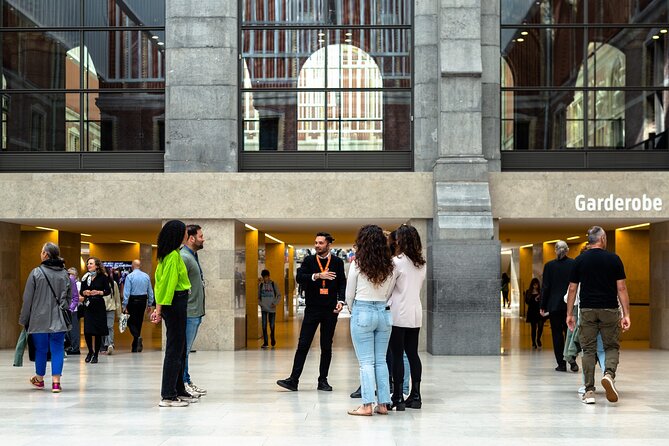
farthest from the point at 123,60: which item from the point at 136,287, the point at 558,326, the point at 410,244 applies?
the point at 410,244

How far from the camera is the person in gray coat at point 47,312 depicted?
1240cm

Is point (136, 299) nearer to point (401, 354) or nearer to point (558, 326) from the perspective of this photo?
point (558, 326)

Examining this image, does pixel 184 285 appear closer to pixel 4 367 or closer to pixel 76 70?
pixel 4 367

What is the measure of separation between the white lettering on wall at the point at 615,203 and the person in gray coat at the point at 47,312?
10740 millimetres

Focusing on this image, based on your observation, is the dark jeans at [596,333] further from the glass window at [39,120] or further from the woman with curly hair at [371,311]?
the glass window at [39,120]

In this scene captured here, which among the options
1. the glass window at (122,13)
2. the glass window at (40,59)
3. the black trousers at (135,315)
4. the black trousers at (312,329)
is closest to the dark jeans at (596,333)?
the black trousers at (312,329)

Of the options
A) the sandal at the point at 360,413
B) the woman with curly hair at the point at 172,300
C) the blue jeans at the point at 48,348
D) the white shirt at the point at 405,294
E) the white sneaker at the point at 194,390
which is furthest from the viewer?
the blue jeans at the point at 48,348

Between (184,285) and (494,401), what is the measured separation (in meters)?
3.75

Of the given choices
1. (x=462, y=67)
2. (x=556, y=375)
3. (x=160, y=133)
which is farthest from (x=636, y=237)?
(x=160, y=133)

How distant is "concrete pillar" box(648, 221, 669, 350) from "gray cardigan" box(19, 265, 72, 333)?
1266cm

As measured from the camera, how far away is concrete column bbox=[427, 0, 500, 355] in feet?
61.0

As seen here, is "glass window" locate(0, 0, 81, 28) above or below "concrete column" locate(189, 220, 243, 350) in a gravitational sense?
above

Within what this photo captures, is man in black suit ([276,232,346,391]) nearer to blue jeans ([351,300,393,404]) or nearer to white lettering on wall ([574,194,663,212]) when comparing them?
blue jeans ([351,300,393,404])

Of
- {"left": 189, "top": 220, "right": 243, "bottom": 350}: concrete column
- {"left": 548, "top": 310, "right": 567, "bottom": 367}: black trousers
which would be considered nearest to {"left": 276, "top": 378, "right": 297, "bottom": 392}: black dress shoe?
{"left": 548, "top": 310, "right": 567, "bottom": 367}: black trousers
